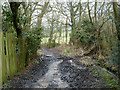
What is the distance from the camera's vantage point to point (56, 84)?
486 cm

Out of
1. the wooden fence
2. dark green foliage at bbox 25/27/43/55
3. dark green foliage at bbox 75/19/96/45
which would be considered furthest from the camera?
dark green foliage at bbox 75/19/96/45

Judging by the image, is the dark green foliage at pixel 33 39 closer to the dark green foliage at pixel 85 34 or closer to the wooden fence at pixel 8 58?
the wooden fence at pixel 8 58

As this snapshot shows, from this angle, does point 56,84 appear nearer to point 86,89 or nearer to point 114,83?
point 86,89

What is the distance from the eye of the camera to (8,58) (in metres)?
4.98

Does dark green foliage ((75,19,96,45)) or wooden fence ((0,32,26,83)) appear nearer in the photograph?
wooden fence ((0,32,26,83))

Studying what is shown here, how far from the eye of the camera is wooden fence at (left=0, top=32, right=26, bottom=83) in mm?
4586

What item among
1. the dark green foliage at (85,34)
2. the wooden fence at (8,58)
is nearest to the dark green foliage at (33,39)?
the wooden fence at (8,58)

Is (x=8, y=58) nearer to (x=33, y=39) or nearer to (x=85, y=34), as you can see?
(x=33, y=39)

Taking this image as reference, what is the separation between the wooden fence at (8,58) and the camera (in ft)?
15.0

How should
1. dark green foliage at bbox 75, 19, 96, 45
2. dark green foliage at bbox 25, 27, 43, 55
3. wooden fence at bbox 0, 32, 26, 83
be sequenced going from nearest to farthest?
wooden fence at bbox 0, 32, 26, 83 < dark green foliage at bbox 25, 27, 43, 55 < dark green foliage at bbox 75, 19, 96, 45

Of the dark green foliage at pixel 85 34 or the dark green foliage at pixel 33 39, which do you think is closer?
the dark green foliage at pixel 33 39

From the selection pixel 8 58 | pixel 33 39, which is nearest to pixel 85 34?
pixel 33 39

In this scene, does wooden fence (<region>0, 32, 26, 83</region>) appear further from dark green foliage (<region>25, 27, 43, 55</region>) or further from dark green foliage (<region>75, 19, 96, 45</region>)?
dark green foliage (<region>75, 19, 96, 45</region>)

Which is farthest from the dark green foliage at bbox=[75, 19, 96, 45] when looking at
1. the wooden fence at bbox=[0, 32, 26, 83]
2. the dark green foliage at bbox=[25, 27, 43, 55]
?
the wooden fence at bbox=[0, 32, 26, 83]
